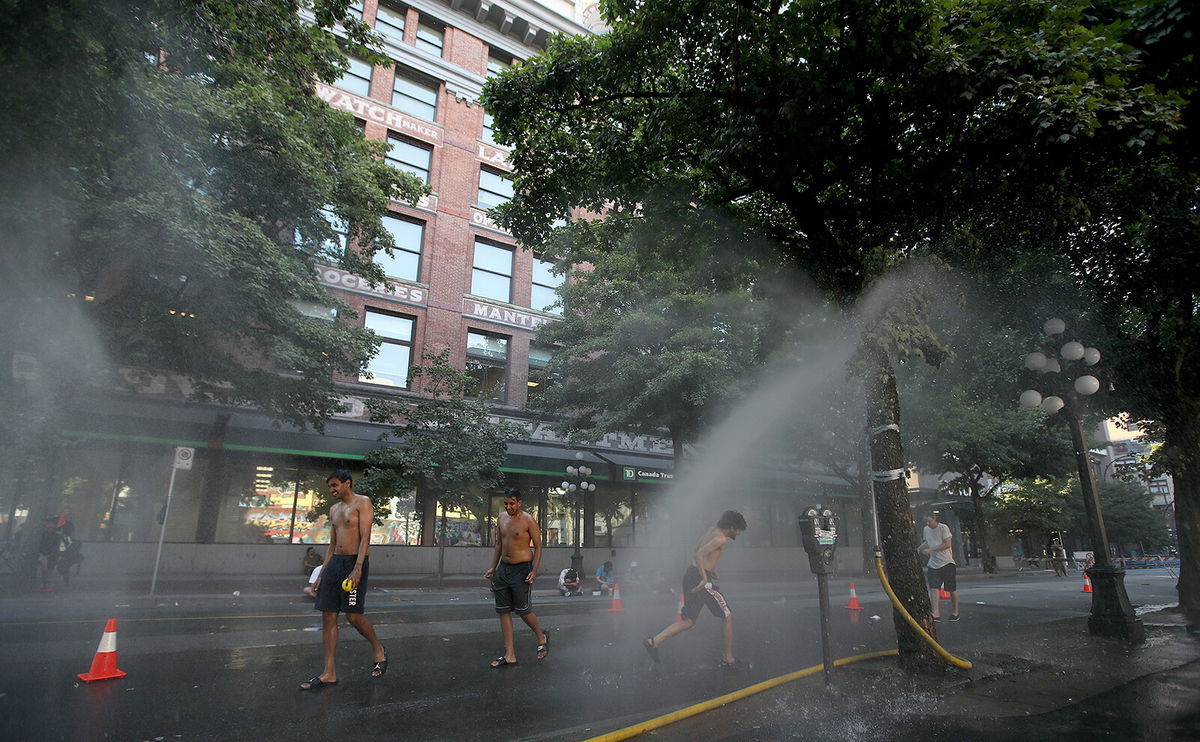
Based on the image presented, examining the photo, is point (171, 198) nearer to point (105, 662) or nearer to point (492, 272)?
point (105, 662)

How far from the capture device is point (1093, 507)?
7926 mm

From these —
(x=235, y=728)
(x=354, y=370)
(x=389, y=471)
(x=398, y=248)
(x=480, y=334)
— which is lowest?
(x=235, y=728)

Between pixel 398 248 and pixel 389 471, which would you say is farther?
pixel 398 248

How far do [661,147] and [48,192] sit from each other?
8.63m

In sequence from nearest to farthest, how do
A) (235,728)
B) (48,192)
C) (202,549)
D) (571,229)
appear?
(235,728) → (48,192) → (571,229) → (202,549)

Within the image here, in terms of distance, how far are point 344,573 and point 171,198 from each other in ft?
28.9

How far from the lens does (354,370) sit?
49.7 feet

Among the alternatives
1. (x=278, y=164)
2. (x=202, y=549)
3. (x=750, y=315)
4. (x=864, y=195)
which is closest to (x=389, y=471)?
(x=202, y=549)

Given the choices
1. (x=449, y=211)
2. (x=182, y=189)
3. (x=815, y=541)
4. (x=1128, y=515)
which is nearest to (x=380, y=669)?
(x=815, y=541)

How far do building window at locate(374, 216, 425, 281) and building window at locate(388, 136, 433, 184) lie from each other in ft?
6.39

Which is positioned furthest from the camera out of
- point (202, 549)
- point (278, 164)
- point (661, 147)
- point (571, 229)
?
point (202, 549)

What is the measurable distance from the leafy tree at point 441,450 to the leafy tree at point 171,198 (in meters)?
1.88

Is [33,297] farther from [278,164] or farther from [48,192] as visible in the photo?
[278,164]

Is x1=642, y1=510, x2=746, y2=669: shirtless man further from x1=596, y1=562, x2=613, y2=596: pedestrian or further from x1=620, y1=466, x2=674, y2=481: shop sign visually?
x1=620, y1=466, x2=674, y2=481: shop sign
